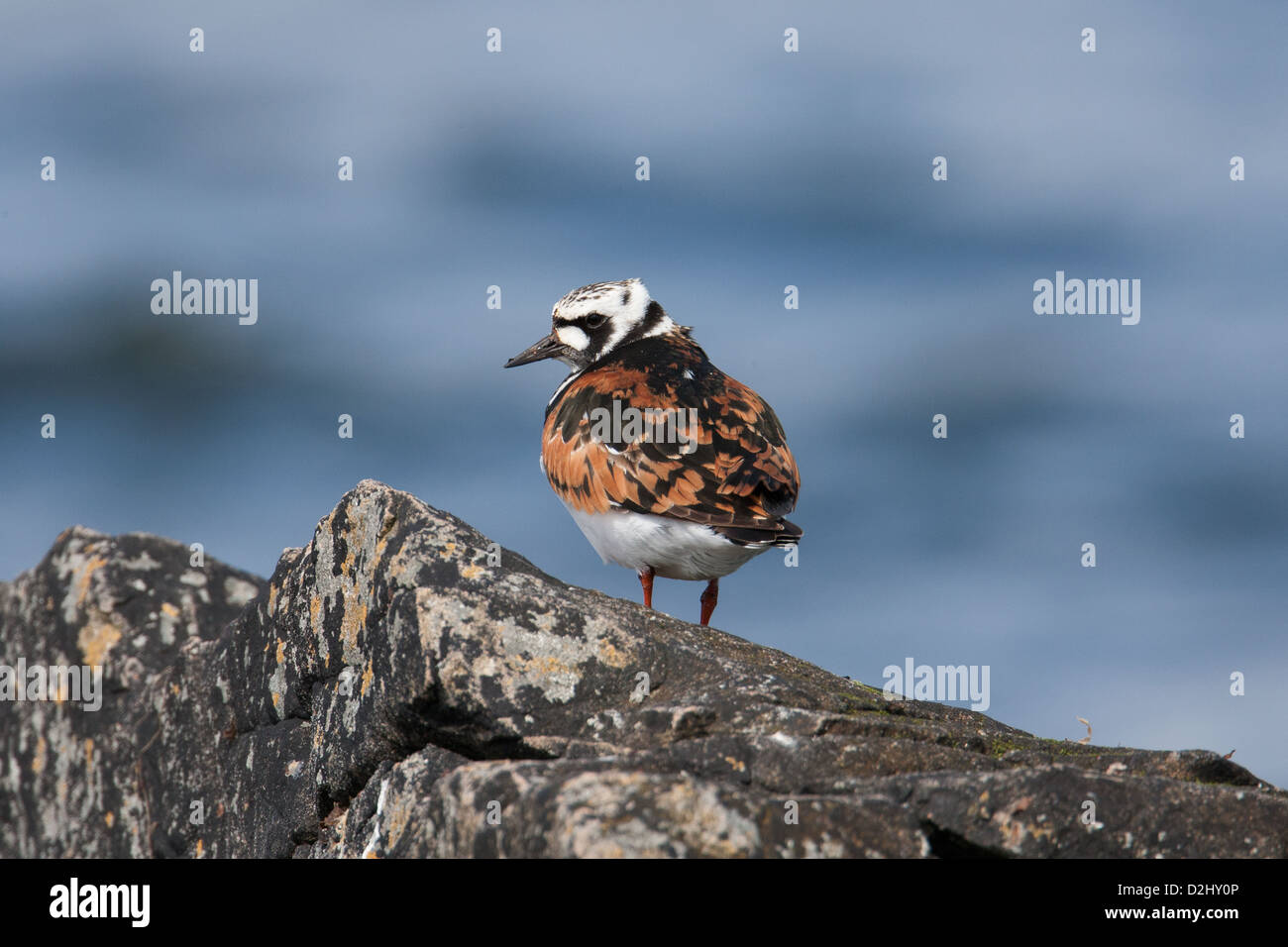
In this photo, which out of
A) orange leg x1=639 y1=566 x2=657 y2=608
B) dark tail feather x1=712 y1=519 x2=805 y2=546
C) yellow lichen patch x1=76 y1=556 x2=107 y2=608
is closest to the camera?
dark tail feather x1=712 y1=519 x2=805 y2=546

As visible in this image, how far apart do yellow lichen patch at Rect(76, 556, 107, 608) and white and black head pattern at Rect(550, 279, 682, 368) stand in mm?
5148

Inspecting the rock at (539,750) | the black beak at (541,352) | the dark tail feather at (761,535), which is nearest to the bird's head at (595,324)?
the black beak at (541,352)

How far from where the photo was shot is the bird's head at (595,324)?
1215 cm

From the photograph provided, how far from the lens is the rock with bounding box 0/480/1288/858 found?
15.1 feet

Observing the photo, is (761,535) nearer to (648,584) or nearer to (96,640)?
(648,584)

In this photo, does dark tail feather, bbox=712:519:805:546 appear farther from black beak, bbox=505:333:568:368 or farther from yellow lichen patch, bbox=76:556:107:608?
yellow lichen patch, bbox=76:556:107:608

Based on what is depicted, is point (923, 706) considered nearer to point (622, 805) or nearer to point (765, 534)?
point (765, 534)

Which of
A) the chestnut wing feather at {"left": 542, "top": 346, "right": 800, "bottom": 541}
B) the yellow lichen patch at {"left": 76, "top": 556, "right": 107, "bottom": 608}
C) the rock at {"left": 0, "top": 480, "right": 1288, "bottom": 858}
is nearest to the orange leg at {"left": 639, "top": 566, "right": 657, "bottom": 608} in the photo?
the chestnut wing feather at {"left": 542, "top": 346, "right": 800, "bottom": 541}

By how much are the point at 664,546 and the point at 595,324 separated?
3.57 m

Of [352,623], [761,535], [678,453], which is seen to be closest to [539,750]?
[352,623]
